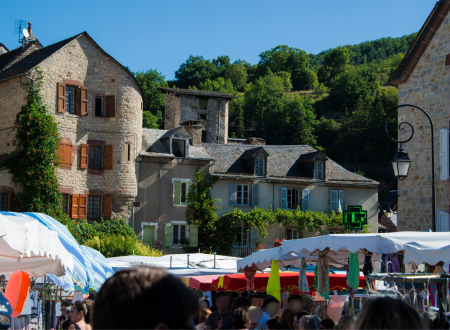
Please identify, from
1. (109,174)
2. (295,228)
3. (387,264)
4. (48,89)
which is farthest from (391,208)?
→ (387,264)

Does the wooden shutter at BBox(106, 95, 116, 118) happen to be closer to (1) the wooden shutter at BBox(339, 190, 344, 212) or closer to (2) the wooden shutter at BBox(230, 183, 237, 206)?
(2) the wooden shutter at BBox(230, 183, 237, 206)

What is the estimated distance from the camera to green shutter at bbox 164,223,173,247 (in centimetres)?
3134

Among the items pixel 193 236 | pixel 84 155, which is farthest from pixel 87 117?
pixel 193 236

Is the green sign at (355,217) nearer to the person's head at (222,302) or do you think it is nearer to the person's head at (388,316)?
the person's head at (222,302)

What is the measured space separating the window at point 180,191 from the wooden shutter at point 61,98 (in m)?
7.71

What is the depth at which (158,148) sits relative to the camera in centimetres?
3234

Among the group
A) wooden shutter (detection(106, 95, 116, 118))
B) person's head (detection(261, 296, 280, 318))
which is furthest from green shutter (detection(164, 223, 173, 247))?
person's head (detection(261, 296, 280, 318))

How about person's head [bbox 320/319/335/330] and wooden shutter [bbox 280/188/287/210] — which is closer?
person's head [bbox 320/319/335/330]

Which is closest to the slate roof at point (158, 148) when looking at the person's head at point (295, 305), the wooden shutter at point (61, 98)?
the wooden shutter at point (61, 98)

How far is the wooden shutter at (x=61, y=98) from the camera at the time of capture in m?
28.4

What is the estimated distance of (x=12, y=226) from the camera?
20.3 feet

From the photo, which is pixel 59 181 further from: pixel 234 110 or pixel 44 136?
pixel 234 110

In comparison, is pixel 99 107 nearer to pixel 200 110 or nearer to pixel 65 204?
pixel 65 204

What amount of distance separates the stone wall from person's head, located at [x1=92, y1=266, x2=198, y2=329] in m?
15.6
